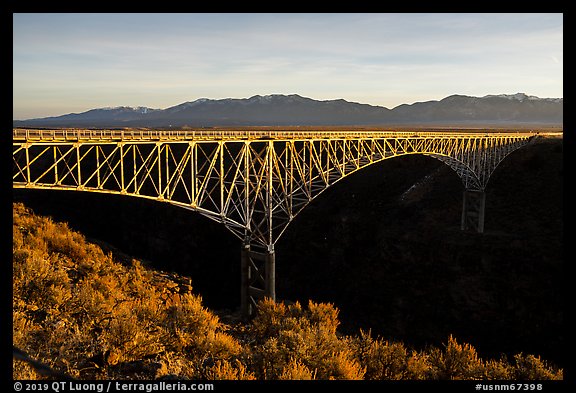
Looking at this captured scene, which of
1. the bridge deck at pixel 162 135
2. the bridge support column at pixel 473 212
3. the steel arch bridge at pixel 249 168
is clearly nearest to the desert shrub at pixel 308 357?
the steel arch bridge at pixel 249 168

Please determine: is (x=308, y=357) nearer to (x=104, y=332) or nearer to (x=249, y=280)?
(x=104, y=332)

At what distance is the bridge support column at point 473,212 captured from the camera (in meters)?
45.3

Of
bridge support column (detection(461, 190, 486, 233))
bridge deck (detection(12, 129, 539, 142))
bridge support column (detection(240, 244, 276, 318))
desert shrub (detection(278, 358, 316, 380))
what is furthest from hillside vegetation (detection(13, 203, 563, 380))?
bridge support column (detection(461, 190, 486, 233))

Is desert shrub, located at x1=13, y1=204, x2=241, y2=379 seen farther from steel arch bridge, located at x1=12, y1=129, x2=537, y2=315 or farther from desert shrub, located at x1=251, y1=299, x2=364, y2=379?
steel arch bridge, located at x1=12, y1=129, x2=537, y2=315

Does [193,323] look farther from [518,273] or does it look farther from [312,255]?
[312,255]

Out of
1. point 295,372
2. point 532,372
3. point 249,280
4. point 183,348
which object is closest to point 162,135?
point 249,280

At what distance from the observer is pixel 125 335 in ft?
37.0

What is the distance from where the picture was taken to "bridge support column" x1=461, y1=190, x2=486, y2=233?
45.3 meters

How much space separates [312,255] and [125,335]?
4294cm

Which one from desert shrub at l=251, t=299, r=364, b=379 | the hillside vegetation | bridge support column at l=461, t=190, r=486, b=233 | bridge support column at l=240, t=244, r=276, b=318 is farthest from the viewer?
bridge support column at l=461, t=190, r=486, b=233

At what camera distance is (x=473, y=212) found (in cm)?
4681

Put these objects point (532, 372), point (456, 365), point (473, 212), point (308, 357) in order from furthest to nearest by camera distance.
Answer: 1. point (473, 212)
2. point (456, 365)
3. point (532, 372)
4. point (308, 357)

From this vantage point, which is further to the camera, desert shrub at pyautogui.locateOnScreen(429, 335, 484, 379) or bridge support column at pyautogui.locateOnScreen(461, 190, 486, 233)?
bridge support column at pyautogui.locateOnScreen(461, 190, 486, 233)

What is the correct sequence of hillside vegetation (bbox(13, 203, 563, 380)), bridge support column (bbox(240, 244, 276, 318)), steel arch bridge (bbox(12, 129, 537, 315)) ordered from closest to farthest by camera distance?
hillside vegetation (bbox(13, 203, 563, 380)) → steel arch bridge (bbox(12, 129, 537, 315)) → bridge support column (bbox(240, 244, 276, 318))
